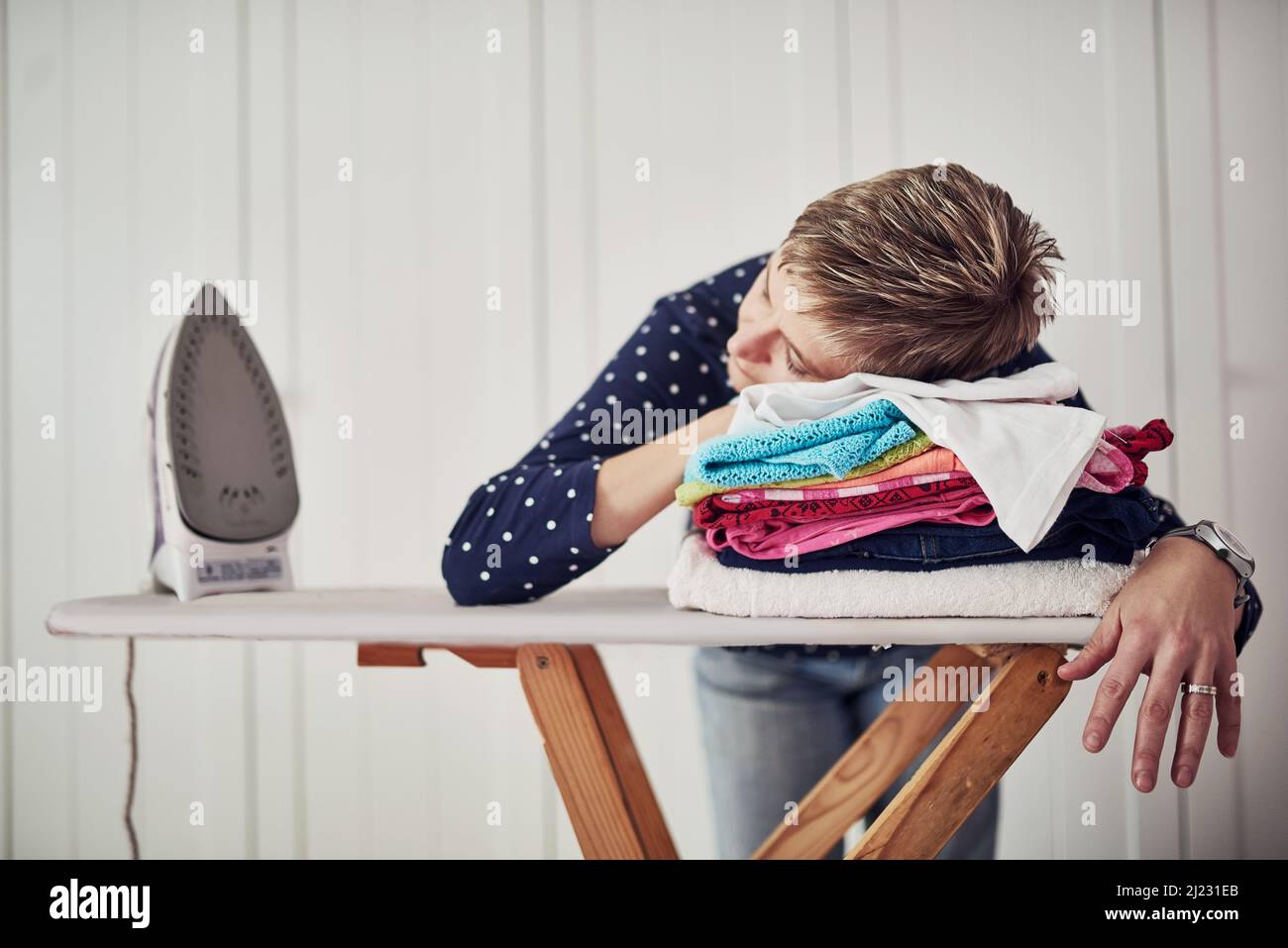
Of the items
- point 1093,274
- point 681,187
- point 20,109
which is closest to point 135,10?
point 20,109

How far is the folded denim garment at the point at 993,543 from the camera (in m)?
0.61

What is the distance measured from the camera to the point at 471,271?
135 centimetres

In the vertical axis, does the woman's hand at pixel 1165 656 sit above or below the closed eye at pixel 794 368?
below

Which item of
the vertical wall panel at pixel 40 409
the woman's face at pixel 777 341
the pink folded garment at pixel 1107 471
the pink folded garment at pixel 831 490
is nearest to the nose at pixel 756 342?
the woman's face at pixel 777 341

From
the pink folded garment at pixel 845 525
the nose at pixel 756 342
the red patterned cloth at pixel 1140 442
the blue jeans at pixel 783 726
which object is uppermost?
the nose at pixel 756 342

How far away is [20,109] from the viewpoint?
143cm

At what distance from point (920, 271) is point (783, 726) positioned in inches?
22.5

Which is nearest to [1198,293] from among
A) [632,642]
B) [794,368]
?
[794,368]

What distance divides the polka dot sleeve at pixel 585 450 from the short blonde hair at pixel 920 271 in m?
0.22

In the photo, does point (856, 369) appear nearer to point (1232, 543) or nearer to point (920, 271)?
point (920, 271)

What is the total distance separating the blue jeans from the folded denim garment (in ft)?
1.24

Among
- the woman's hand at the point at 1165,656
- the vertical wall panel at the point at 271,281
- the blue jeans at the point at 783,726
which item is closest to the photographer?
the woman's hand at the point at 1165,656

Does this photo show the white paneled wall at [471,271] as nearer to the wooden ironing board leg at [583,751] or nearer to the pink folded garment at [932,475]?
the wooden ironing board leg at [583,751]
